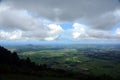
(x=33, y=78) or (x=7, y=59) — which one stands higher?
(x=7, y=59)

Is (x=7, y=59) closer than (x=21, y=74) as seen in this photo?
No

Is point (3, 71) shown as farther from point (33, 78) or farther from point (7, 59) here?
point (7, 59)

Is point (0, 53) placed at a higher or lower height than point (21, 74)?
higher

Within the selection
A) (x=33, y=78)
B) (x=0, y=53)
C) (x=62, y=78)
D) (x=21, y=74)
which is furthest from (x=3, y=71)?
(x=0, y=53)

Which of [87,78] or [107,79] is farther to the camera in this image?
[107,79]

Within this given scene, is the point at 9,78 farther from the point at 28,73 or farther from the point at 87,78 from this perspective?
the point at 87,78

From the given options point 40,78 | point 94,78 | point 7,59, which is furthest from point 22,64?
point 94,78

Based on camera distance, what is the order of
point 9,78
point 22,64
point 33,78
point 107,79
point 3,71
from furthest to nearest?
point 22,64 < point 107,79 < point 3,71 < point 33,78 < point 9,78

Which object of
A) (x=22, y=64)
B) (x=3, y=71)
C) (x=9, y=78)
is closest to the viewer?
(x=9, y=78)

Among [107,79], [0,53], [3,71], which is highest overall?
[0,53]
